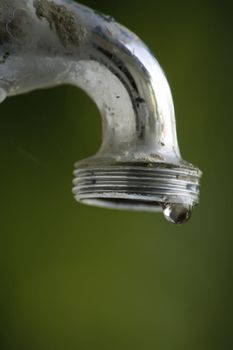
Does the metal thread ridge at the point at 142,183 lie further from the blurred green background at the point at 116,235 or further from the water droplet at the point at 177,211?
the blurred green background at the point at 116,235

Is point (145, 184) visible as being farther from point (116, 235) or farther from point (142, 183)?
point (116, 235)

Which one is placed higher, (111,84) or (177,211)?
(111,84)

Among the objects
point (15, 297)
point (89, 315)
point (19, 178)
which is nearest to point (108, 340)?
point (89, 315)

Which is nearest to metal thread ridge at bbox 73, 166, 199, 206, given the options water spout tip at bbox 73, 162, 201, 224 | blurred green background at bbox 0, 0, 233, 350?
water spout tip at bbox 73, 162, 201, 224

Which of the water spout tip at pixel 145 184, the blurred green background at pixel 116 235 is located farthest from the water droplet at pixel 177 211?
the blurred green background at pixel 116 235

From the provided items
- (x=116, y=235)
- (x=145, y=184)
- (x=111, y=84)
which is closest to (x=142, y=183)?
Result: (x=145, y=184)

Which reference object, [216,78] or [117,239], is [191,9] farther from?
[117,239]

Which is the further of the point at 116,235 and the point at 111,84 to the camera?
the point at 116,235

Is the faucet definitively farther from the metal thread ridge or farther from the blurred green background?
A: the blurred green background
